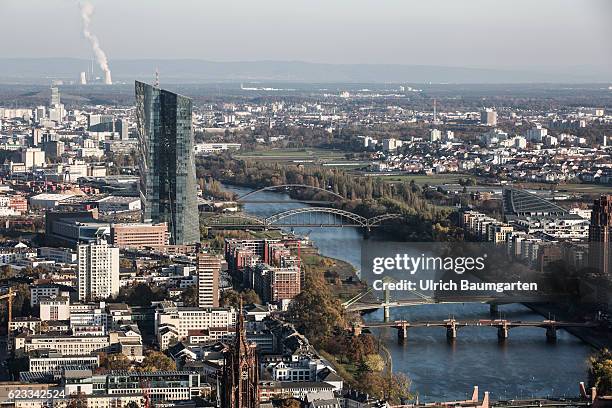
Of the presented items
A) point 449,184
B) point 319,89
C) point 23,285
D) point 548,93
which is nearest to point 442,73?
point 319,89

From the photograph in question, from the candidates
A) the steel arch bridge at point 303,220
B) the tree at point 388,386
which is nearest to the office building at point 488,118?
the steel arch bridge at point 303,220

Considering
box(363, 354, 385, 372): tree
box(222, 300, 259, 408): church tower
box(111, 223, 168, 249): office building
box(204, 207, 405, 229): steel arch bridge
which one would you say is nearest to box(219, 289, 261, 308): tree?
box(363, 354, 385, 372): tree

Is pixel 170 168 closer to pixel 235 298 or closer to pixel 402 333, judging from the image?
pixel 235 298

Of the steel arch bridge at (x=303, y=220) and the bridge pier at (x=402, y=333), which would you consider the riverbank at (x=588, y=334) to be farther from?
the steel arch bridge at (x=303, y=220)

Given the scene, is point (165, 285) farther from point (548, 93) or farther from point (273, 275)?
point (548, 93)

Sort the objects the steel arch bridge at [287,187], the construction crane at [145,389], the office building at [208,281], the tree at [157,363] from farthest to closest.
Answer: the steel arch bridge at [287,187] < the office building at [208,281] < the tree at [157,363] < the construction crane at [145,389]

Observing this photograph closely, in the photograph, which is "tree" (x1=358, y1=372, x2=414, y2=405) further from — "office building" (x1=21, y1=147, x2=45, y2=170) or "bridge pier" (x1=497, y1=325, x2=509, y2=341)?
"office building" (x1=21, y1=147, x2=45, y2=170)

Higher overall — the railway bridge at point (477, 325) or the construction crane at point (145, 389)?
the construction crane at point (145, 389)
